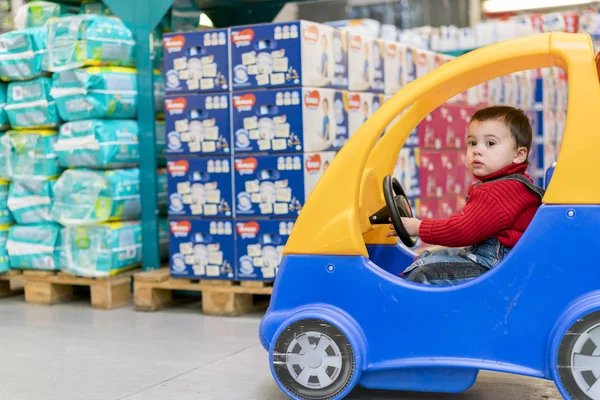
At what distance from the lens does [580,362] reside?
118 inches

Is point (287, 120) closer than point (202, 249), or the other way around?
point (287, 120)

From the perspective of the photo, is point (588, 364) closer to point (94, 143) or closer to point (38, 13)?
point (94, 143)

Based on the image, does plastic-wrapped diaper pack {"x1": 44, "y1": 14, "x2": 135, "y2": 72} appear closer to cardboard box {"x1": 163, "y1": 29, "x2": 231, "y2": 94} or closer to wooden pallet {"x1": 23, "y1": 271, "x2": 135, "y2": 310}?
cardboard box {"x1": 163, "y1": 29, "x2": 231, "y2": 94}

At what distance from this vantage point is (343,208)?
334cm

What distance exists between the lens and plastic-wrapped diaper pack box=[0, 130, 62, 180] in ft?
20.1

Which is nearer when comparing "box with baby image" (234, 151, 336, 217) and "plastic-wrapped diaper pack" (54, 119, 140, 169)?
"box with baby image" (234, 151, 336, 217)

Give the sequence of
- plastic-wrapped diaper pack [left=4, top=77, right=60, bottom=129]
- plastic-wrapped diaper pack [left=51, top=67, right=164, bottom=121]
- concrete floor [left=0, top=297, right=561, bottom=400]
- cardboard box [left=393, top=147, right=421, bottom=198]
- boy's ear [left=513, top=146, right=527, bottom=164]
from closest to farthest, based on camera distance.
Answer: boy's ear [left=513, top=146, right=527, bottom=164] → concrete floor [left=0, top=297, right=561, bottom=400] → plastic-wrapped diaper pack [left=51, top=67, right=164, bottom=121] → plastic-wrapped diaper pack [left=4, top=77, right=60, bottom=129] → cardboard box [left=393, top=147, right=421, bottom=198]

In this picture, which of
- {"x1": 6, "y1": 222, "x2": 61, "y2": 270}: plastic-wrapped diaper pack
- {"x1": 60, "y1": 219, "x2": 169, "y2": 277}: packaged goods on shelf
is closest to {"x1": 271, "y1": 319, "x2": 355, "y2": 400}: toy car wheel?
{"x1": 60, "y1": 219, "x2": 169, "y2": 277}: packaged goods on shelf

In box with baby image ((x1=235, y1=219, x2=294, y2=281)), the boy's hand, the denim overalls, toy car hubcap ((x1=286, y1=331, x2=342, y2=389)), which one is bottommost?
toy car hubcap ((x1=286, y1=331, x2=342, y2=389))

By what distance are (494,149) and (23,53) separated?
417 cm

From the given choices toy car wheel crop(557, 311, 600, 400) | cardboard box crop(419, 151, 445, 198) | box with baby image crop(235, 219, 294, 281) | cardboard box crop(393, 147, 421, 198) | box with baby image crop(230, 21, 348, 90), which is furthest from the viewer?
cardboard box crop(419, 151, 445, 198)

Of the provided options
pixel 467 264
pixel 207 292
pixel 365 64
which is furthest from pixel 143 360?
pixel 365 64

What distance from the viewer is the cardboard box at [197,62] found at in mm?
5430

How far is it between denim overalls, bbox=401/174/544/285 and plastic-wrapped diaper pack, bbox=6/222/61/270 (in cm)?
355
